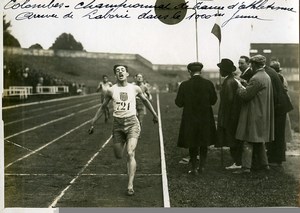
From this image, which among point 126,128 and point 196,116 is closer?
point 126,128

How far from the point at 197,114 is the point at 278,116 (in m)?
0.85

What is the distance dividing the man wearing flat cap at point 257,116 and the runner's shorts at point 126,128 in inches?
43.0

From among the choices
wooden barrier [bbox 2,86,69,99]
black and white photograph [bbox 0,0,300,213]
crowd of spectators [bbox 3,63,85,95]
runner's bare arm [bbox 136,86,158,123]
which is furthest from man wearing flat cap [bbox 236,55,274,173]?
wooden barrier [bbox 2,86,69,99]

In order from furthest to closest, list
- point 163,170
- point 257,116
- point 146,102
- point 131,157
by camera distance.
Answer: point 163,170 < point 257,116 < point 146,102 < point 131,157

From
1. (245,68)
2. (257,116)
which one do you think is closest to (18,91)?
(245,68)

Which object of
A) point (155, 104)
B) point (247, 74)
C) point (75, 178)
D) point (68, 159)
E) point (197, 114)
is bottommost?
point (75, 178)

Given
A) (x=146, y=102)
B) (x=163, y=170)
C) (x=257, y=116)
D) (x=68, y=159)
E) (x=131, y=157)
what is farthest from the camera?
(x=68, y=159)

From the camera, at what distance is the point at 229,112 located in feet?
15.5

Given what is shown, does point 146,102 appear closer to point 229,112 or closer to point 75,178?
point 229,112

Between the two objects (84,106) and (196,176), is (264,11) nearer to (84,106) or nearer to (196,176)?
(196,176)

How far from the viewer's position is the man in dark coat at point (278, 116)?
4.68 metres

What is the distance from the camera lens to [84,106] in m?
4.96

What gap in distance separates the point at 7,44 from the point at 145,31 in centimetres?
150

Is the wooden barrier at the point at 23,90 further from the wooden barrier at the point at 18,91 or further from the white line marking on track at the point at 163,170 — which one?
the white line marking on track at the point at 163,170
